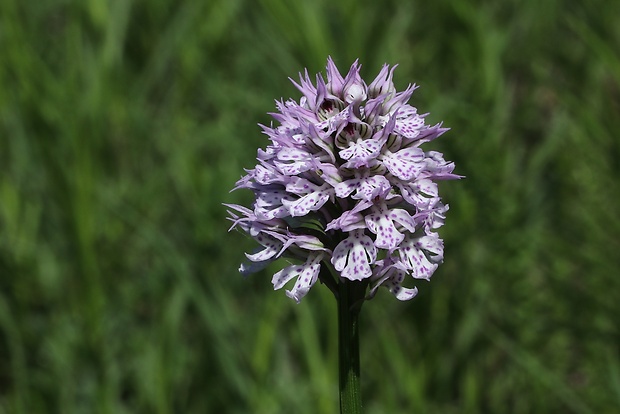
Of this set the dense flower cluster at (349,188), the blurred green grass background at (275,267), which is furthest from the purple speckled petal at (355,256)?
the blurred green grass background at (275,267)

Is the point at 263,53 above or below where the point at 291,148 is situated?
above

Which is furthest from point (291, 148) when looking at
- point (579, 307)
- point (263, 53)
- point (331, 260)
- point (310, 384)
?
point (263, 53)

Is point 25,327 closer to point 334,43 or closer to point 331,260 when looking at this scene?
point 334,43

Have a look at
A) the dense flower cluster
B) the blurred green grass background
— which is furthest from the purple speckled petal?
the blurred green grass background

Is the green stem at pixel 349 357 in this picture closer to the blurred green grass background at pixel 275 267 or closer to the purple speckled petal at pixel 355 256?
the purple speckled petal at pixel 355 256

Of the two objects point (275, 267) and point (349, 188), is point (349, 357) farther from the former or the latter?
point (275, 267)

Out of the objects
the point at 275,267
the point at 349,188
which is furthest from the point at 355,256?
the point at 275,267

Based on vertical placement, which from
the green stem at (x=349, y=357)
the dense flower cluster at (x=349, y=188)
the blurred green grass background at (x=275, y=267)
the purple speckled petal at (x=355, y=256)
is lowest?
the green stem at (x=349, y=357)
